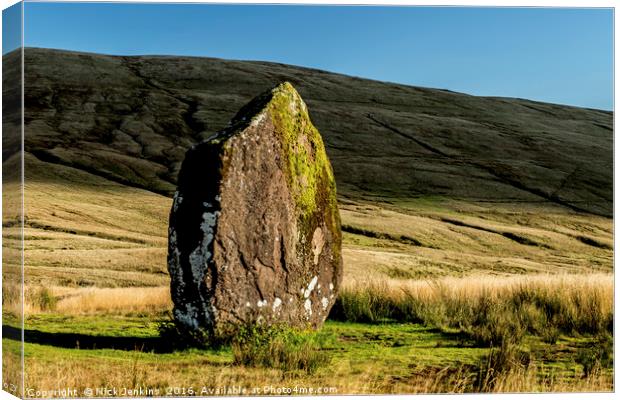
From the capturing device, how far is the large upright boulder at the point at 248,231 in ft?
36.7

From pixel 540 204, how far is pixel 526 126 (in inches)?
1474

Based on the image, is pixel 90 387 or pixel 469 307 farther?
pixel 469 307

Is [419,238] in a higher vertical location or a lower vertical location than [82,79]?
lower

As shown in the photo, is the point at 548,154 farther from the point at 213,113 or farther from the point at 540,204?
the point at 213,113

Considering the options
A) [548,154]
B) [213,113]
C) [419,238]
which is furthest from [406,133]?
[419,238]

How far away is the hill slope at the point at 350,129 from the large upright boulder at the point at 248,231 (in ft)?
148

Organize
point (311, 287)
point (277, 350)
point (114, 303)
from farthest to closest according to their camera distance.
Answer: point (114, 303) < point (311, 287) < point (277, 350)

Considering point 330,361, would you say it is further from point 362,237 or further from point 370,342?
point 362,237

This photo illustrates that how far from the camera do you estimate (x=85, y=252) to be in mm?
33375

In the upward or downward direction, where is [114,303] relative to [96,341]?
downward

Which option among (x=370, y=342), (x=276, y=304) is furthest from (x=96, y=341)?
(x=370, y=342)

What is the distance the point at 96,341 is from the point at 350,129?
7106cm

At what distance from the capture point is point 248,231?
11375 mm

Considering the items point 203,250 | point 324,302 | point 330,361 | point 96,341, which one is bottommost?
point 96,341
